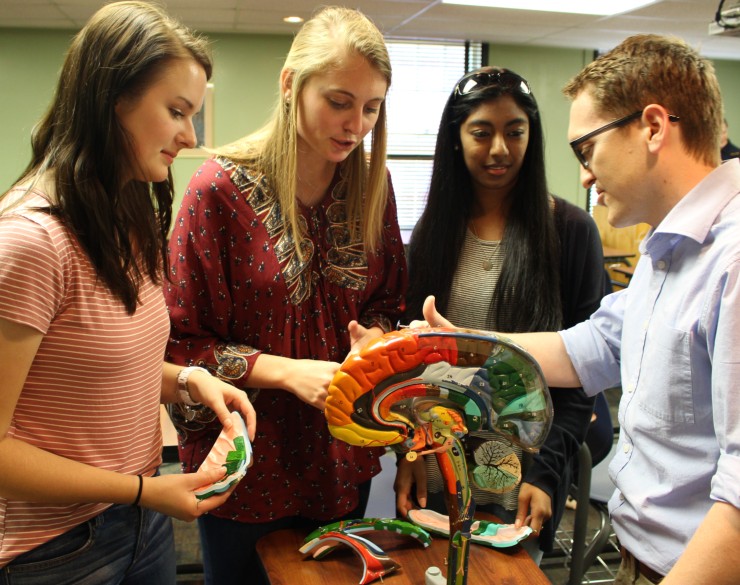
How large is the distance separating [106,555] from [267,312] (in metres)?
0.51

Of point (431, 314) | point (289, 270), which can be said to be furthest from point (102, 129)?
point (431, 314)

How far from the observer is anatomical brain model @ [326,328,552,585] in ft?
3.00

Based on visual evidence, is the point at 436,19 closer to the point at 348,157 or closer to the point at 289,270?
the point at 348,157

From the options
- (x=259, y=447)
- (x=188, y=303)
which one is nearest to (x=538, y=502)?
(x=259, y=447)

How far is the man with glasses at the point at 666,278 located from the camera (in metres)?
0.98

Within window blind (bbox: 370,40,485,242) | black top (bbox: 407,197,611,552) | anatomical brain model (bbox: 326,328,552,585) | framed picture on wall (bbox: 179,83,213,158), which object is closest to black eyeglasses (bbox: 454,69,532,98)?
black top (bbox: 407,197,611,552)

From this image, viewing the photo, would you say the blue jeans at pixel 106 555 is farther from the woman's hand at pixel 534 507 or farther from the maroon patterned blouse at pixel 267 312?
the woman's hand at pixel 534 507

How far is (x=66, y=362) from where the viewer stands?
958mm

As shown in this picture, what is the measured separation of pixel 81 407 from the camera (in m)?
1.00

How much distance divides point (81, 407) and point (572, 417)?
1.09 m

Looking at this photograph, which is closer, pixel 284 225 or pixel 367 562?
pixel 367 562

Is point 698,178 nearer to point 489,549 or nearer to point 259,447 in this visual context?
point 489,549

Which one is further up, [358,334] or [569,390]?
[358,334]

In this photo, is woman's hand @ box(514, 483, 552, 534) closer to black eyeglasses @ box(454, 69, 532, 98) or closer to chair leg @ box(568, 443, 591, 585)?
chair leg @ box(568, 443, 591, 585)
